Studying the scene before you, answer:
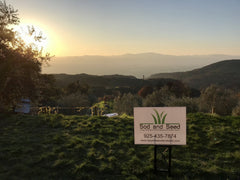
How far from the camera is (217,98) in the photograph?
2062 centimetres

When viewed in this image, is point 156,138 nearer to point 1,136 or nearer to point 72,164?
point 72,164

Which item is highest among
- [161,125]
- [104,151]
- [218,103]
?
[161,125]

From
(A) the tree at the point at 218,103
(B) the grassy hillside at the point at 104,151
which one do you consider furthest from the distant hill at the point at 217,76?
(B) the grassy hillside at the point at 104,151

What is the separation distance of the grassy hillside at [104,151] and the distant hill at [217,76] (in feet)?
245

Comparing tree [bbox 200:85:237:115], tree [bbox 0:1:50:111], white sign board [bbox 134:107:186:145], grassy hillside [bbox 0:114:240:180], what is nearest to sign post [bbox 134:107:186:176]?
white sign board [bbox 134:107:186:145]

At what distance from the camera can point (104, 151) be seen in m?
7.97

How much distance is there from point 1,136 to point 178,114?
8250 millimetres

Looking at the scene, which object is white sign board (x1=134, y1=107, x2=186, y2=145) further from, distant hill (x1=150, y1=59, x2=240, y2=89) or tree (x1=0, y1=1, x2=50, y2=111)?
distant hill (x1=150, y1=59, x2=240, y2=89)

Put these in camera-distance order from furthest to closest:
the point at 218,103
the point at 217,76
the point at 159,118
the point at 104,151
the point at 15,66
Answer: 1. the point at 217,76
2. the point at 218,103
3. the point at 15,66
4. the point at 104,151
5. the point at 159,118

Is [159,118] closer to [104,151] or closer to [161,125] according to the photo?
[161,125]

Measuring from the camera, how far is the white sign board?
18.3 feet

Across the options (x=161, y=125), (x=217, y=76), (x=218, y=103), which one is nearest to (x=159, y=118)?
(x=161, y=125)

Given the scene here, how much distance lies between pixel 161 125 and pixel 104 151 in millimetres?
3105

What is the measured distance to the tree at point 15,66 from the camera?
12695 millimetres
